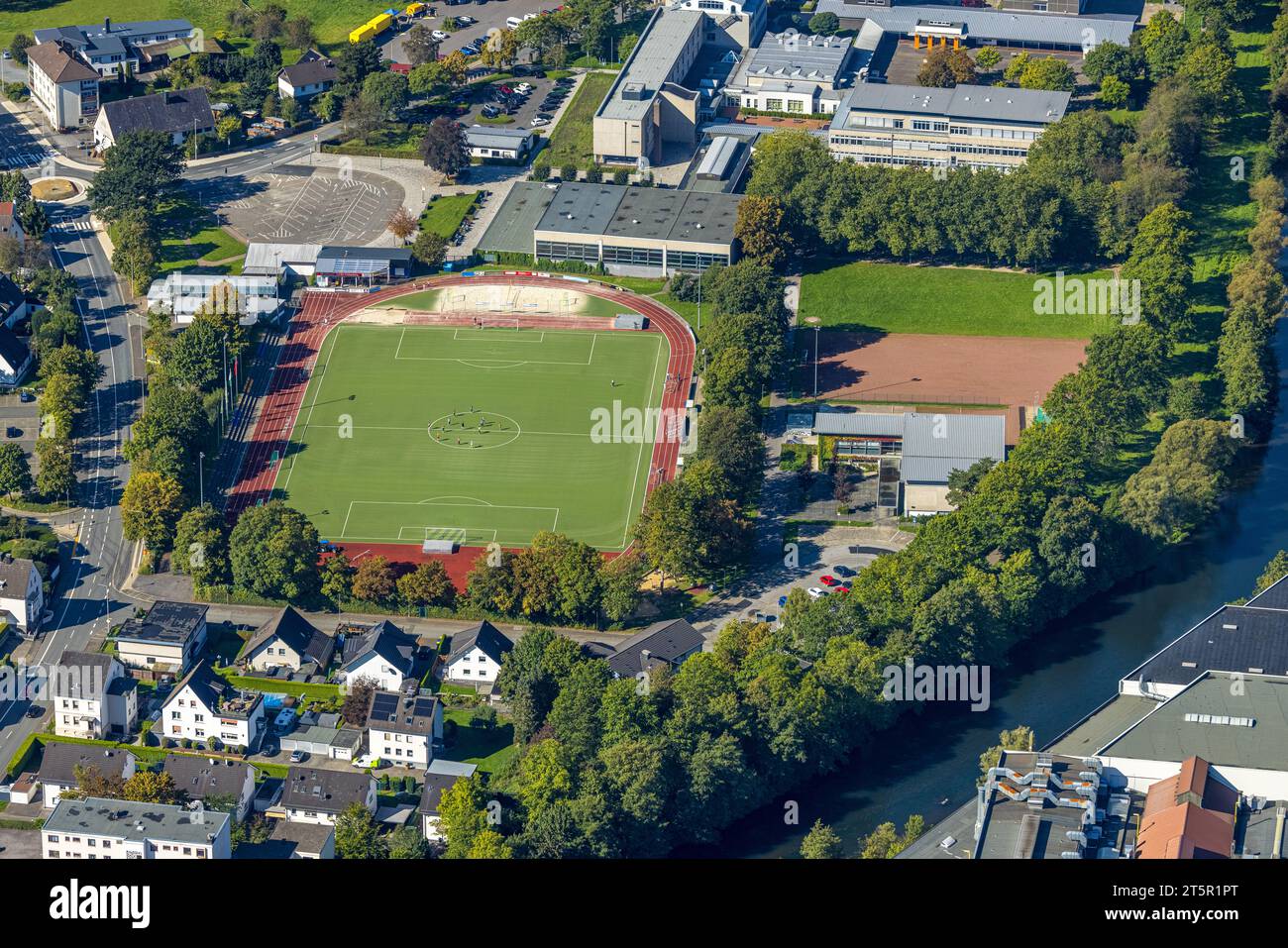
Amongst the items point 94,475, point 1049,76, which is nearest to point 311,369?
point 94,475

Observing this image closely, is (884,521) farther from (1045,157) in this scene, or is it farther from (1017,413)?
(1045,157)

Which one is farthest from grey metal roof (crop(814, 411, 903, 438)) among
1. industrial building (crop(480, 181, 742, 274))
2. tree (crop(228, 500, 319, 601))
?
tree (crop(228, 500, 319, 601))

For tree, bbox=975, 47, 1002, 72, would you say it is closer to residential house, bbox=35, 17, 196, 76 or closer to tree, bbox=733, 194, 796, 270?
tree, bbox=733, 194, 796, 270

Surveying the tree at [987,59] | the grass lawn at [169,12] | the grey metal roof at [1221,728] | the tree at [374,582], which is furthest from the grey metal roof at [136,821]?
the grass lawn at [169,12]

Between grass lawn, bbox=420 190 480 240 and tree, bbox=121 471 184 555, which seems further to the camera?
grass lawn, bbox=420 190 480 240

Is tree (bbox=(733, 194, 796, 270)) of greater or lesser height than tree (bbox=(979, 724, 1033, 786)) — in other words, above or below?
above

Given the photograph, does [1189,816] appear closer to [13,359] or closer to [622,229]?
[622,229]

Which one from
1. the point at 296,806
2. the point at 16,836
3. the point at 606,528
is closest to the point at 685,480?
the point at 606,528
